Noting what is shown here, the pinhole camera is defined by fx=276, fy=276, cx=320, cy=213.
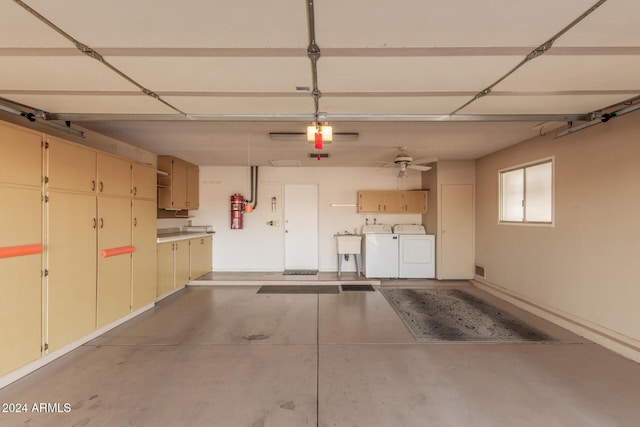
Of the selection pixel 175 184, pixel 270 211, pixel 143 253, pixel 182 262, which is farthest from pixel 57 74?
pixel 270 211

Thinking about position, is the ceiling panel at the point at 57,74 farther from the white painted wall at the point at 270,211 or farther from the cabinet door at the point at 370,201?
the cabinet door at the point at 370,201

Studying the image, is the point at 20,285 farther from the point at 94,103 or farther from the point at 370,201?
the point at 370,201

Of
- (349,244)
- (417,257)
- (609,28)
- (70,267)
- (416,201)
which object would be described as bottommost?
(417,257)

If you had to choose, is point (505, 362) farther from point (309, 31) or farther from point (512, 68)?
point (309, 31)

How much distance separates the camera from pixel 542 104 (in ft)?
8.63

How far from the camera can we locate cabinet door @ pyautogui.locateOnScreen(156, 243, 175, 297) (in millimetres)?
4312

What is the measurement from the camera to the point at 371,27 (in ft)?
5.10

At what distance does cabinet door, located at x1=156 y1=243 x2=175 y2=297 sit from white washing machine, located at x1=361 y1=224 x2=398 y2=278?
12.0ft

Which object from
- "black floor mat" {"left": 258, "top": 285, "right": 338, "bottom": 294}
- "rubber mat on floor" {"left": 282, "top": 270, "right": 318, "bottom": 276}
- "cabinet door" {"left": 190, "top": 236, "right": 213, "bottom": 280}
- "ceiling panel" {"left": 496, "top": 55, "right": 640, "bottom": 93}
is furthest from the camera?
"rubber mat on floor" {"left": 282, "top": 270, "right": 318, "bottom": 276}

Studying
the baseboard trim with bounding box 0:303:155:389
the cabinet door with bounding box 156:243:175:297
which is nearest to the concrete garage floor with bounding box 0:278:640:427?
the baseboard trim with bounding box 0:303:155:389

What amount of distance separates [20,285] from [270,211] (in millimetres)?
4298

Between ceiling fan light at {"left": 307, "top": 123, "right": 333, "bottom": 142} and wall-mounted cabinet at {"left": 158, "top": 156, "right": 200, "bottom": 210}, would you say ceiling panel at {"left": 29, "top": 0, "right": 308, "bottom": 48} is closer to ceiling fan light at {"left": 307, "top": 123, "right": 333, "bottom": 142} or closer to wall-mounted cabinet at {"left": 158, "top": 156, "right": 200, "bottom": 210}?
ceiling fan light at {"left": 307, "top": 123, "right": 333, "bottom": 142}

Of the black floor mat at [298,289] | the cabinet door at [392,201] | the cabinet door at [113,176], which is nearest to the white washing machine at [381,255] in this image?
the cabinet door at [392,201]

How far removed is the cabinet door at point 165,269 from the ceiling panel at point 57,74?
8.49ft
